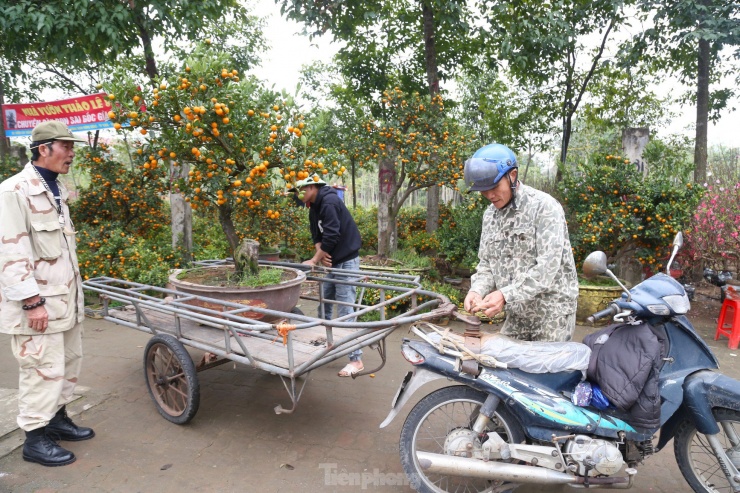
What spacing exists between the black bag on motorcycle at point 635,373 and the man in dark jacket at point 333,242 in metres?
2.25

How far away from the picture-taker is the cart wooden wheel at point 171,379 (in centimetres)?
307

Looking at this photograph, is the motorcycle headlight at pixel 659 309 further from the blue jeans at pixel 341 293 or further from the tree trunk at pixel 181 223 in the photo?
the tree trunk at pixel 181 223

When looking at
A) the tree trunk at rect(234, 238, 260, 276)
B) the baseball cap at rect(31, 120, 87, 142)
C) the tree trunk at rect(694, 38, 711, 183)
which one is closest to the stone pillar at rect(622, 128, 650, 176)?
the tree trunk at rect(694, 38, 711, 183)

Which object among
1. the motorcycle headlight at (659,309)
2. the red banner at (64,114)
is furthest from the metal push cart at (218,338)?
the red banner at (64,114)

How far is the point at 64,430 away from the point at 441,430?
2394 millimetres

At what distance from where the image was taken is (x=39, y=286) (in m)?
2.80

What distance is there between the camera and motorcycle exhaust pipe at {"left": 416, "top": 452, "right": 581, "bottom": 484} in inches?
88.7

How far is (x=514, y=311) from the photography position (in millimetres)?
2686

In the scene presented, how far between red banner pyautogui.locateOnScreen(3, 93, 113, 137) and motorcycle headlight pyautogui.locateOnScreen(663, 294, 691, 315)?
755 centimetres

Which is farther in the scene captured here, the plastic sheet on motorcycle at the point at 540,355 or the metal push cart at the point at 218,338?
the metal push cart at the point at 218,338

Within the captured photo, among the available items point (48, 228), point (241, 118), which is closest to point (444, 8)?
point (241, 118)

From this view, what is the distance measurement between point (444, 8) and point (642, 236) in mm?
4170

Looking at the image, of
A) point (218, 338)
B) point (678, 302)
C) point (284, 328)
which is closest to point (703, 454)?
point (678, 302)

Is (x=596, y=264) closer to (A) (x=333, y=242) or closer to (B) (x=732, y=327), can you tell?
(A) (x=333, y=242)
